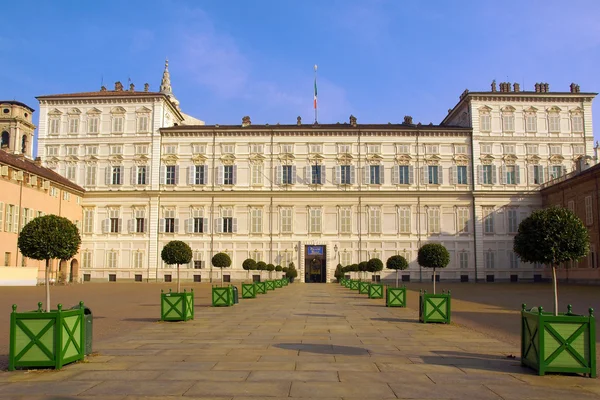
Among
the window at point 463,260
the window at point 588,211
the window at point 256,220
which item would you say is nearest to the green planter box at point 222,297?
the window at point 256,220

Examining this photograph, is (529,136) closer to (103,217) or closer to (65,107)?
(103,217)

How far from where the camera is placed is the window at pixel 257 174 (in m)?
60.3

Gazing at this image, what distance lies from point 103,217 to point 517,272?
44.2 meters

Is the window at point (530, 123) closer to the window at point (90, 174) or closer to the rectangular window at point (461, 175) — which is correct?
the rectangular window at point (461, 175)

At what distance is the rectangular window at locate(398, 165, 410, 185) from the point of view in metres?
60.3

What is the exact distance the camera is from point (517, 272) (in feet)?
192

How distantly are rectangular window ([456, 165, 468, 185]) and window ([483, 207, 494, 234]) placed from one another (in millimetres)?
3627

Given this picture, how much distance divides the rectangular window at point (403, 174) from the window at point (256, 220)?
1542 cm

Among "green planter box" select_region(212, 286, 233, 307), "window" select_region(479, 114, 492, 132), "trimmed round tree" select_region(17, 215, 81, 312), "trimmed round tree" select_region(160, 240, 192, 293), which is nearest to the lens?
"trimmed round tree" select_region(17, 215, 81, 312)

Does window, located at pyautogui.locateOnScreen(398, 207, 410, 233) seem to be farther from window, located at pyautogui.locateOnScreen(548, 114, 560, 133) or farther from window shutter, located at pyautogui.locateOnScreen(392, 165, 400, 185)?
window, located at pyautogui.locateOnScreen(548, 114, 560, 133)

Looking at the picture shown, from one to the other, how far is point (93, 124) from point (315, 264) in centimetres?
2852

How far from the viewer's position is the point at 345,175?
6041cm

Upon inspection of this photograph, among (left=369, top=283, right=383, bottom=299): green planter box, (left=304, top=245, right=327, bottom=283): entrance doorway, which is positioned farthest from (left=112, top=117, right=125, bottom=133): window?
(left=369, top=283, right=383, bottom=299): green planter box

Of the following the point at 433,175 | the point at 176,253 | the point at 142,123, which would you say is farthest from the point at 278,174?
the point at 176,253
